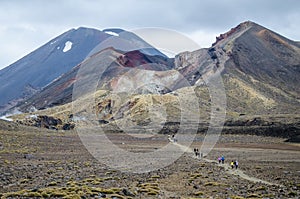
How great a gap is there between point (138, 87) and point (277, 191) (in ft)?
333

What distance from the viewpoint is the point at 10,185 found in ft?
62.3

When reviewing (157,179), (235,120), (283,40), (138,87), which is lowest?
(157,179)

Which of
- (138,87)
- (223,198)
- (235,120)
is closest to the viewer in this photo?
(223,198)

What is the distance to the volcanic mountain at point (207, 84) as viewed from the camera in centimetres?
9056

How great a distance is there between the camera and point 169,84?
120875 mm

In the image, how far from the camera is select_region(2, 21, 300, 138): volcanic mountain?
9056 cm

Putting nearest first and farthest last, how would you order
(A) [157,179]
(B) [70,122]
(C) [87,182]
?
1. (C) [87,182]
2. (A) [157,179]
3. (B) [70,122]

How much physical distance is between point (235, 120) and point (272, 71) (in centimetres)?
4696

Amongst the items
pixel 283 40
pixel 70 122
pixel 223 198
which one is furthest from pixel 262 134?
pixel 283 40

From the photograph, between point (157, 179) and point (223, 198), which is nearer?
point (223, 198)

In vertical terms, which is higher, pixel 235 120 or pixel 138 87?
pixel 138 87

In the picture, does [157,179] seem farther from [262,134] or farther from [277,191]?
[262,134]

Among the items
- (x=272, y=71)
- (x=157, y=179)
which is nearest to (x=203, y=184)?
(x=157, y=179)

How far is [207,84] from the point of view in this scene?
105625 millimetres
